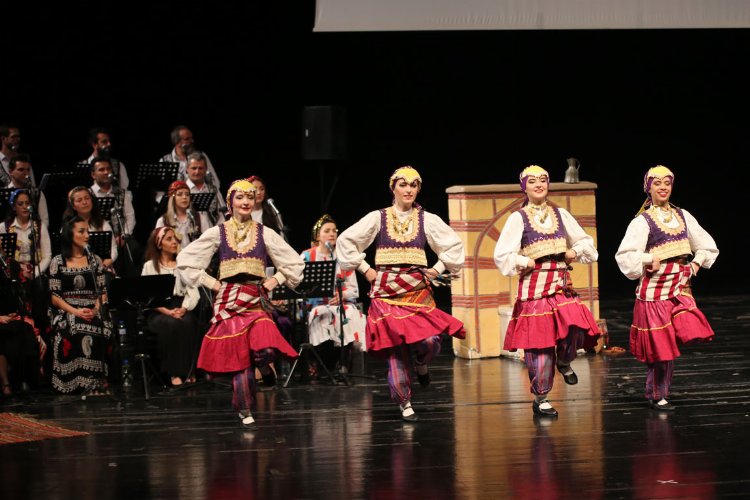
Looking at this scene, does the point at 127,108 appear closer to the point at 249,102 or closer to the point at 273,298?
the point at 249,102

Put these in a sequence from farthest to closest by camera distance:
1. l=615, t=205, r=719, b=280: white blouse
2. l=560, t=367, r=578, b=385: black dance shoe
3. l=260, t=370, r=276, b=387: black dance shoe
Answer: l=260, t=370, r=276, b=387: black dance shoe < l=560, t=367, r=578, b=385: black dance shoe < l=615, t=205, r=719, b=280: white blouse

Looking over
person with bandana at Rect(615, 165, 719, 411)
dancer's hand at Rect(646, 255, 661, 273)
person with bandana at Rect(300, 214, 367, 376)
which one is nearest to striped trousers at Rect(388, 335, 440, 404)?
person with bandana at Rect(615, 165, 719, 411)

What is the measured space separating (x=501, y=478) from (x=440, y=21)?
507cm

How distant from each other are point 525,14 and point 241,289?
4.21 metres

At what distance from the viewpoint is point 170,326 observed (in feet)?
26.7

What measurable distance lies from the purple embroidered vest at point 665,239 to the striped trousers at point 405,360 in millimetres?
1266

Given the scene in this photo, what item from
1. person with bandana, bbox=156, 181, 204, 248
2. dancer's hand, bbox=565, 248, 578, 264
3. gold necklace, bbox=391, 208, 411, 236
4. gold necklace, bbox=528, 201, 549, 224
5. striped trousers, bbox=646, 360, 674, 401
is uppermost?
person with bandana, bbox=156, 181, 204, 248

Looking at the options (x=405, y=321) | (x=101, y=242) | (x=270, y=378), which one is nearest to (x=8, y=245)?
(x=101, y=242)

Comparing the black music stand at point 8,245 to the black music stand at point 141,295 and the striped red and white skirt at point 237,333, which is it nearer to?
the black music stand at point 141,295

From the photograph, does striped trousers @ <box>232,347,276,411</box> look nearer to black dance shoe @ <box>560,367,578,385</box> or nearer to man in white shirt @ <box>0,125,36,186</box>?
black dance shoe @ <box>560,367,578,385</box>

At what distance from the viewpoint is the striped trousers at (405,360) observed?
21.6 ft

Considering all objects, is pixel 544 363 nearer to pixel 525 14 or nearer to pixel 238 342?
pixel 238 342

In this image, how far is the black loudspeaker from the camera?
9828 mm

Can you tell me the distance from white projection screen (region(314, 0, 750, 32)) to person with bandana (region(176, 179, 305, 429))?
3.28 m
